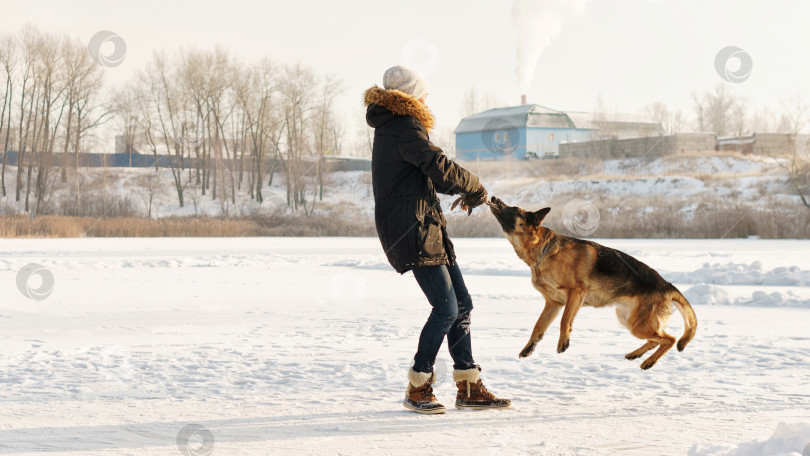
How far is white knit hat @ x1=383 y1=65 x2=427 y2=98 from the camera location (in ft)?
14.5

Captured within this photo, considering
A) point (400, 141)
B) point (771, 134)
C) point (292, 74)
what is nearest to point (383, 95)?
point (400, 141)

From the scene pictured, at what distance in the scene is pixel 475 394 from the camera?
470cm

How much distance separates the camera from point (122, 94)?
5175 cm

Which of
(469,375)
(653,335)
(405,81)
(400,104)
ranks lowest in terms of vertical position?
(469,375)

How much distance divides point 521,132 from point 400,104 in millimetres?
62057

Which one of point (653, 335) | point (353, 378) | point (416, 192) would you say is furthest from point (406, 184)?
point (353, 378)

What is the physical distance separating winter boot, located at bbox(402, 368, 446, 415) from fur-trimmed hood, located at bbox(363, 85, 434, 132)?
1.48 m

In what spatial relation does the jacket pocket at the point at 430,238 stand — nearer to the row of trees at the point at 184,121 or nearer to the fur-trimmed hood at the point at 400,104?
the fur-trimmed hood at the point at 400,104

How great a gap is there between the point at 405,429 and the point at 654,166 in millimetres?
51806

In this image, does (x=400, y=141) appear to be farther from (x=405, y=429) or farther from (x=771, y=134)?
(x=771, y=134)

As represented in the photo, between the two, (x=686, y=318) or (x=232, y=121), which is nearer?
(x=686, y=318)

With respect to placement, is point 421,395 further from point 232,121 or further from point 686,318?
point 232,121

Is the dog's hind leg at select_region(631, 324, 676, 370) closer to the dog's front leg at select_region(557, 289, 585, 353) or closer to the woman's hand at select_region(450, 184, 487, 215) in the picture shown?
the dog's front leg at select_region(557, 289, 585, 353)

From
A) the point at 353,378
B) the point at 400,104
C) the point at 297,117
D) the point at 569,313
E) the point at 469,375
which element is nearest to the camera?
the point at 569,313
